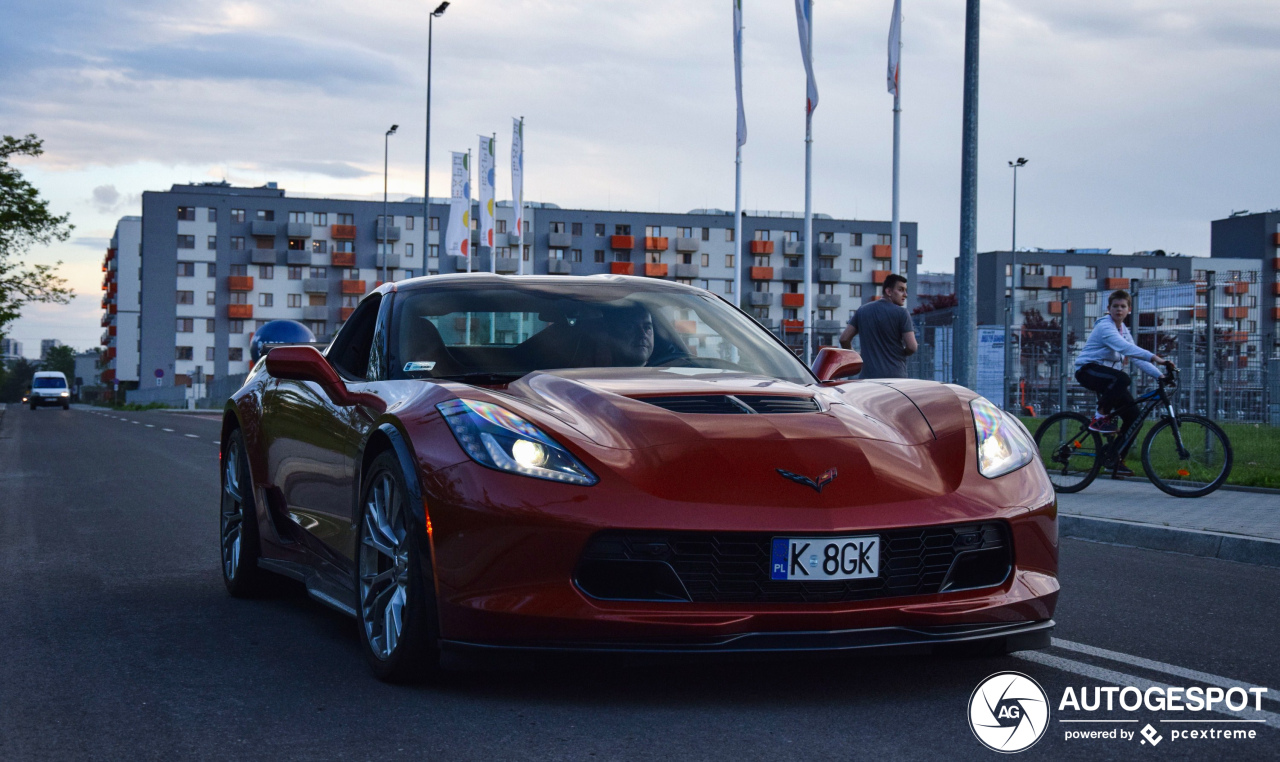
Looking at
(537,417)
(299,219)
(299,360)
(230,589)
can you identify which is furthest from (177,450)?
(299,219)

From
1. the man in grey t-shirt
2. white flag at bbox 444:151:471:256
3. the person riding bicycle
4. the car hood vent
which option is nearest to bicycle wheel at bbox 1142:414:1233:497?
the person riding bicycle

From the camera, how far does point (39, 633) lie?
5223 millimetres

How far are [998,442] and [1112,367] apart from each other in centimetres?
801

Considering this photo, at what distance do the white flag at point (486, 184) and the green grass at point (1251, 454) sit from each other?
86.9ft

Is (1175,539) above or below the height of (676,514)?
below

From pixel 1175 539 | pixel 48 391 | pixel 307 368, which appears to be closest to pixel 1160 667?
pixel 307 368

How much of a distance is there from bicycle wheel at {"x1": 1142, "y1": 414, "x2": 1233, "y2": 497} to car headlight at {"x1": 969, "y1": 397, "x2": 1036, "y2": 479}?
6.90 meters

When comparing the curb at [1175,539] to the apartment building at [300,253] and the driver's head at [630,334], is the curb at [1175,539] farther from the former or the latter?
the apartment building at [300,253]

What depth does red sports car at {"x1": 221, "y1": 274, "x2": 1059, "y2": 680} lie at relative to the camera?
3.70 meters

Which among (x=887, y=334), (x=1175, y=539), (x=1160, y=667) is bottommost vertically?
(x=1175, y=539)

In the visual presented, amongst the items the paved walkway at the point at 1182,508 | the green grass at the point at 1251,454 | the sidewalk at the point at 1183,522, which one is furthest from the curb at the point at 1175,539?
the green grass at the point at 1251,454

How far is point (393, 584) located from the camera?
423 centimetres

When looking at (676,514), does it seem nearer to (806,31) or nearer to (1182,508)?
(1182,508)

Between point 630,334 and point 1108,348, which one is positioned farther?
point 1108,348
